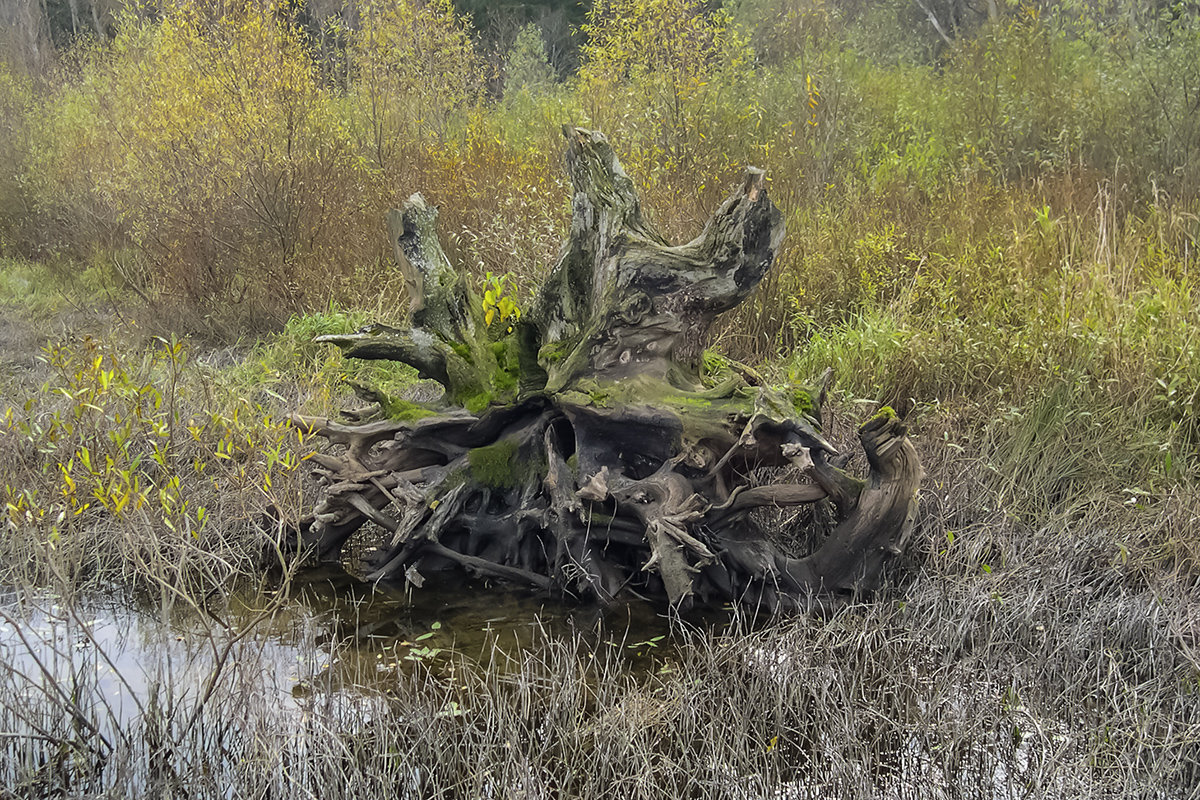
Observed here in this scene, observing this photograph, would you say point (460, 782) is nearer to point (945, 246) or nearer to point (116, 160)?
point (945, 246)

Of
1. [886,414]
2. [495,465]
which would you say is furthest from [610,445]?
[886,414]

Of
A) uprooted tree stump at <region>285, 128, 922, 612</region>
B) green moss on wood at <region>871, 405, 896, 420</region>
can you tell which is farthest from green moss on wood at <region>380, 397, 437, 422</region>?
green moss on wood at <region>871, 405, 896, 420</region>

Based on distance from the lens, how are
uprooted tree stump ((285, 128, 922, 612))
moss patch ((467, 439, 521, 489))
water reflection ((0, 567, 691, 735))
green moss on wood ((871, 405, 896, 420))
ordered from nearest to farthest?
water reflection ((0, 567, 691, 735))
green moss on wood ((871, 405, 896, 420))
uprooted tree stump ((285, 128, 922, 612))
moss patch ((467, 439, 521, 489))

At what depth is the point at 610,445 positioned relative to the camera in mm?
4238

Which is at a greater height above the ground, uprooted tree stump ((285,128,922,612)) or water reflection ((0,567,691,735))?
uprooted tree stump ((285,128,922,612))

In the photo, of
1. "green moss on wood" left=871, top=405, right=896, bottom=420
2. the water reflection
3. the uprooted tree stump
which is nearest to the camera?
the water reflection

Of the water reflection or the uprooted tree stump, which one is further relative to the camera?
the uprooted tree stump

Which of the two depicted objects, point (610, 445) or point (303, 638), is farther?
point (610, 445)

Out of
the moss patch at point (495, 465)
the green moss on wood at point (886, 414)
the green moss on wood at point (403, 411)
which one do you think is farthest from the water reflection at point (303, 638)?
the green moss on wood at point (886, 414)

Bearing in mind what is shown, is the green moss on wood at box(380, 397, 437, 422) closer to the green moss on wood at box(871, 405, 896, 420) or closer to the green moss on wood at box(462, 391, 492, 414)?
the green moss on wood at box(462, 391, 492, 414)

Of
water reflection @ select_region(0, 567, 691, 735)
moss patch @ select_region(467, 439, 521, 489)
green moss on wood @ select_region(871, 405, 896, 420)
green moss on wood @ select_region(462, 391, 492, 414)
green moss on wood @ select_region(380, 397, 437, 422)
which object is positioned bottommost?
water reflection @ select_region(0, 567, 691, 735)

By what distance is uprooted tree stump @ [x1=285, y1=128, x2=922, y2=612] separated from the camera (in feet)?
12.9

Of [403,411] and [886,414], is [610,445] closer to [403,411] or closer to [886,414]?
[403,411]

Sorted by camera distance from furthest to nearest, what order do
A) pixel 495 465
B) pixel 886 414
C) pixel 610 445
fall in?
pixel 495 465 → pixel 610 445 → pixel 886 414
